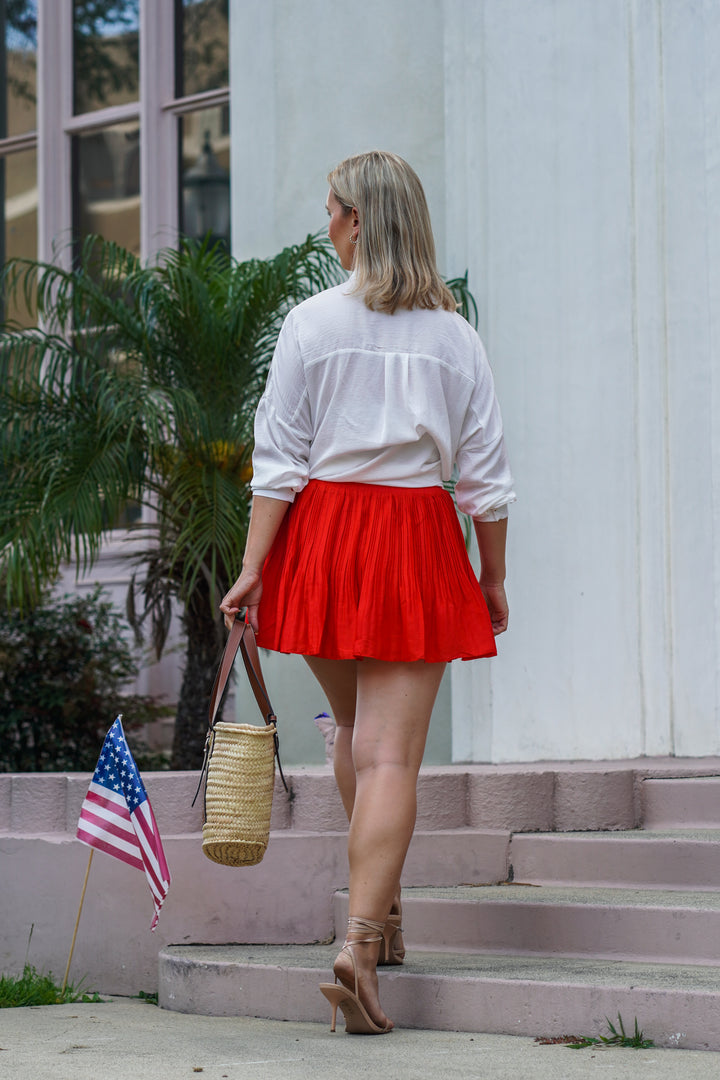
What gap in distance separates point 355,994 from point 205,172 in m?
6.35

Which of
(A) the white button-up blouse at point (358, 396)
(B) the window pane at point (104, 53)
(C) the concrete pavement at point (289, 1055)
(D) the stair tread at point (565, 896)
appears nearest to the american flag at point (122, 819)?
(C) the concrete pavement at point (289, 1055)

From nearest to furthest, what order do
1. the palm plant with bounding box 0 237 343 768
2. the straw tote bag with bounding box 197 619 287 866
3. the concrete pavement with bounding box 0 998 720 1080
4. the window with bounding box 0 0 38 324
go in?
the concrete pavement with bounding box 0 998 720 1080 < the straw tote bag with bounding box 197 619 287 866 < the palm plant with bounding box 0 237 343 768 < the window with bounding box 0 0 38 324

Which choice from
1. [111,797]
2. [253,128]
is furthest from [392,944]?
[253,128]

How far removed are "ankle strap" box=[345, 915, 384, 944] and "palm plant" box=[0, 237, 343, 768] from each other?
93.9 inches

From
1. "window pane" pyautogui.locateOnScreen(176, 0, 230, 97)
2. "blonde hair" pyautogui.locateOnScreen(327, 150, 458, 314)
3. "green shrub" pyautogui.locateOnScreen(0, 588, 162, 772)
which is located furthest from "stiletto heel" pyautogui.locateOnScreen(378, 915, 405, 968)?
"window pane" pyautogui.locateOnScreen(176, 0, 230, 97)

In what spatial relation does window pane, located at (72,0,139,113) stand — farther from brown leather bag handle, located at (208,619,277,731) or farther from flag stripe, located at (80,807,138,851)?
brown leather bag handle, located at (208,619,277,731)

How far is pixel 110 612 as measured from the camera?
7500mm

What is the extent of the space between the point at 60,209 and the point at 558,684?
5.35 meters

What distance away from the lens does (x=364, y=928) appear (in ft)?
9.75

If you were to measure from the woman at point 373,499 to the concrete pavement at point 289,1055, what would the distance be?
148 mm

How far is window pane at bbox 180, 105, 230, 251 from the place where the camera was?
824 centimetres

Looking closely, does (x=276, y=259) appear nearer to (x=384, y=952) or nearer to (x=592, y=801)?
(x=592, y=801)

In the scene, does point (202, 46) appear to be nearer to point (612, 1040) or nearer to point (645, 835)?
point (645, 835)

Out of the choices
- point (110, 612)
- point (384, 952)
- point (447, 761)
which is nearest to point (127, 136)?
point (110, 612)
